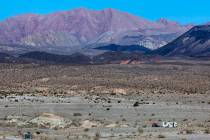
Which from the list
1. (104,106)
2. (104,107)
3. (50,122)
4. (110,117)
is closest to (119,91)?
(104,106)

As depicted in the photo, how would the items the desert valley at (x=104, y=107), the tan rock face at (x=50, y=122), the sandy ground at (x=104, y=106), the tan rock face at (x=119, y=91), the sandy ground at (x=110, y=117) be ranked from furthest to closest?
the tan rock face at (x=119, y=91), the tan rock face at (x=50, y=122), the sandy ground at (x=104, y=106), the desert valley at (x=104, y=107), the sandy ground at (x=110, y=117)

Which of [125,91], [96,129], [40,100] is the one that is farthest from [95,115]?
[125,91]

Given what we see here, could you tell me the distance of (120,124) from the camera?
176 feet

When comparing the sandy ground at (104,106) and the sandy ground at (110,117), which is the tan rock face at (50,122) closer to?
the sandy ground at (104,106)

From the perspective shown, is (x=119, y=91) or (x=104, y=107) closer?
(x=104, y=107)

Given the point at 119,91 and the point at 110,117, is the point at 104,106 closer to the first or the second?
the point at 110,117

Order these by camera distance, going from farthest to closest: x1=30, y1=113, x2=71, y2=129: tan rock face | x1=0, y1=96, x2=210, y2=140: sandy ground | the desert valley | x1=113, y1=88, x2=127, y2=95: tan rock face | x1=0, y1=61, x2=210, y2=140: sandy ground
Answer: x1=113, y1=88, x2=127, y2=95: tan rock face, x1=30, y1=113, x2=71, y2=129: tan rock face, x1=0, y1=61, x2=210, y2=140: sandy ground, the desert valley, x1=0, y1=96, x2=210, y2=140: sandy ground

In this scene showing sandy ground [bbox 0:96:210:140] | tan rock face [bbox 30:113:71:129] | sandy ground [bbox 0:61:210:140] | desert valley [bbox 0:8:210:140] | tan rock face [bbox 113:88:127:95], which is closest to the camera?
sandy ground [bbox 0:96:210:140]

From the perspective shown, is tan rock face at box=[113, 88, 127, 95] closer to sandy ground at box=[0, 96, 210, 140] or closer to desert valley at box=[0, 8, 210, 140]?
desert valley at box=[0, 8, 210, 140]

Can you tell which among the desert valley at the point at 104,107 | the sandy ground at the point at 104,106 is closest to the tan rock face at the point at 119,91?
the sandy ground at the point at 104,106

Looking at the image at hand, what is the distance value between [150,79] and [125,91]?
107ft

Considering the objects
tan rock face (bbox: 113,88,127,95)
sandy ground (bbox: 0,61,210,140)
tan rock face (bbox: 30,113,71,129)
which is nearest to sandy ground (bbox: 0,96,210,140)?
sandy ground (bbox: 0,61,210,140)

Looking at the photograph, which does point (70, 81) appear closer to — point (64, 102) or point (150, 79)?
point (150, 79)

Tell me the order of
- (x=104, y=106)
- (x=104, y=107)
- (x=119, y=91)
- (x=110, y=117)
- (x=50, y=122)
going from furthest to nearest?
(x=119, y=91), (x=104, y=106), (x=104, y=107), (x=110, y=117), (x=50, y=122)
